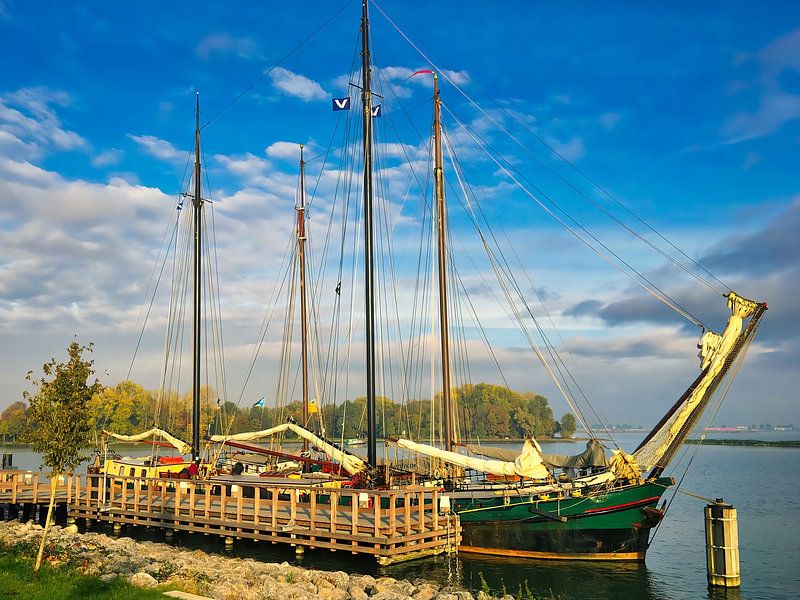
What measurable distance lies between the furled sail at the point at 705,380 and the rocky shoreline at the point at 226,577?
35.8 ft

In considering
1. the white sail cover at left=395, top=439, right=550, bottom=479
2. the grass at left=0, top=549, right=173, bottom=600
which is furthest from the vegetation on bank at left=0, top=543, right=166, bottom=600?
the white sail cover at left=395, top=439, right=550, bottom=479

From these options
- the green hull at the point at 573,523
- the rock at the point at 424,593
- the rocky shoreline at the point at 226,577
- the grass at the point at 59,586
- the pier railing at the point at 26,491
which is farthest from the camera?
the pier railing at the point at 26,491

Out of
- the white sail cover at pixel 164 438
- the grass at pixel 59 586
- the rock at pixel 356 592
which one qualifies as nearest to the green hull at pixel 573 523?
the rock at pixel 356 592

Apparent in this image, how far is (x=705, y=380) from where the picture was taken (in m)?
27.1

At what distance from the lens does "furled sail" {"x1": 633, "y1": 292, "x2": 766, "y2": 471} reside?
26.6 metres

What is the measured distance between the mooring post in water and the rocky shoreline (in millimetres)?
9613

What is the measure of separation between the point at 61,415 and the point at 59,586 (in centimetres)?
443

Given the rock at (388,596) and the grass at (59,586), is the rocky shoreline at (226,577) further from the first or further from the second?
the grass at (59,586)

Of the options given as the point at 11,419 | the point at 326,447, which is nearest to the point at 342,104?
the point at 326,447

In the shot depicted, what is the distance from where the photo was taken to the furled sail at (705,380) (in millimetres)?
26594

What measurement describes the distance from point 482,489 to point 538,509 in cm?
253

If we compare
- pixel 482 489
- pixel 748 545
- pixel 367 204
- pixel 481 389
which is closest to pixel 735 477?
pixel 748 545

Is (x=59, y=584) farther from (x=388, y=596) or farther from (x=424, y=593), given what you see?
(x=424, y=593)

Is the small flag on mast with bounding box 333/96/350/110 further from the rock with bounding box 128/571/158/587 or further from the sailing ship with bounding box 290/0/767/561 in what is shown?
the rock with bounding box 128/571/158/587
